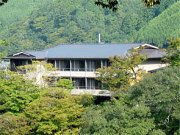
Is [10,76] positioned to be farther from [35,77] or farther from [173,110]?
[173,110]

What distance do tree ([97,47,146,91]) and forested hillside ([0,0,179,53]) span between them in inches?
1875

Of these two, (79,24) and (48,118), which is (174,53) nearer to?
(48,118)

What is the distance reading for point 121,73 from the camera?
67.4 ft

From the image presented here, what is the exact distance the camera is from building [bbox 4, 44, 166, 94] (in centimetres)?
2561

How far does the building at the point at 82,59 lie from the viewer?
2561 cm

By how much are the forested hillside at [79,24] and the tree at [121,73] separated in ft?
156

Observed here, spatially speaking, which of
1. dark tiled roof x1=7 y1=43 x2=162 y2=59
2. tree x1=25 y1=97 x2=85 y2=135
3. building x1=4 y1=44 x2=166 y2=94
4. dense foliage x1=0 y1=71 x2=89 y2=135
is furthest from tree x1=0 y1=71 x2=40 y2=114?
dark tiled roof x1=7 y1=43 x2=162 y2=59

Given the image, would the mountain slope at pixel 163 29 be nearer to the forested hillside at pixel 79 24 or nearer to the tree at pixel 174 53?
the forested hillside at pixel 79 24

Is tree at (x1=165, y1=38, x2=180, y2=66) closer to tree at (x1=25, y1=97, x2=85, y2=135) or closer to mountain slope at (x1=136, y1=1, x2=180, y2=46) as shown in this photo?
tree at (x1=25, y1=97, x2=85, y2=135)

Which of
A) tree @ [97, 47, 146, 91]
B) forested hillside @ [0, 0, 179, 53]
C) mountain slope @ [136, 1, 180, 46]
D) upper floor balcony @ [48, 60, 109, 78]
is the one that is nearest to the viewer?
tree @ [97, 47, 146, 91]

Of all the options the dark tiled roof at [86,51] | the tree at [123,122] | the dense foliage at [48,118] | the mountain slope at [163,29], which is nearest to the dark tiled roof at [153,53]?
the dark tiled roof at [86,51]

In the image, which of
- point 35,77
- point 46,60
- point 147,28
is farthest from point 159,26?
point 35,77

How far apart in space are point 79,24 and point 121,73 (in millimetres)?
56313

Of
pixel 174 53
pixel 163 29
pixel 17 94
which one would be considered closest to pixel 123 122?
pixel 174 53
